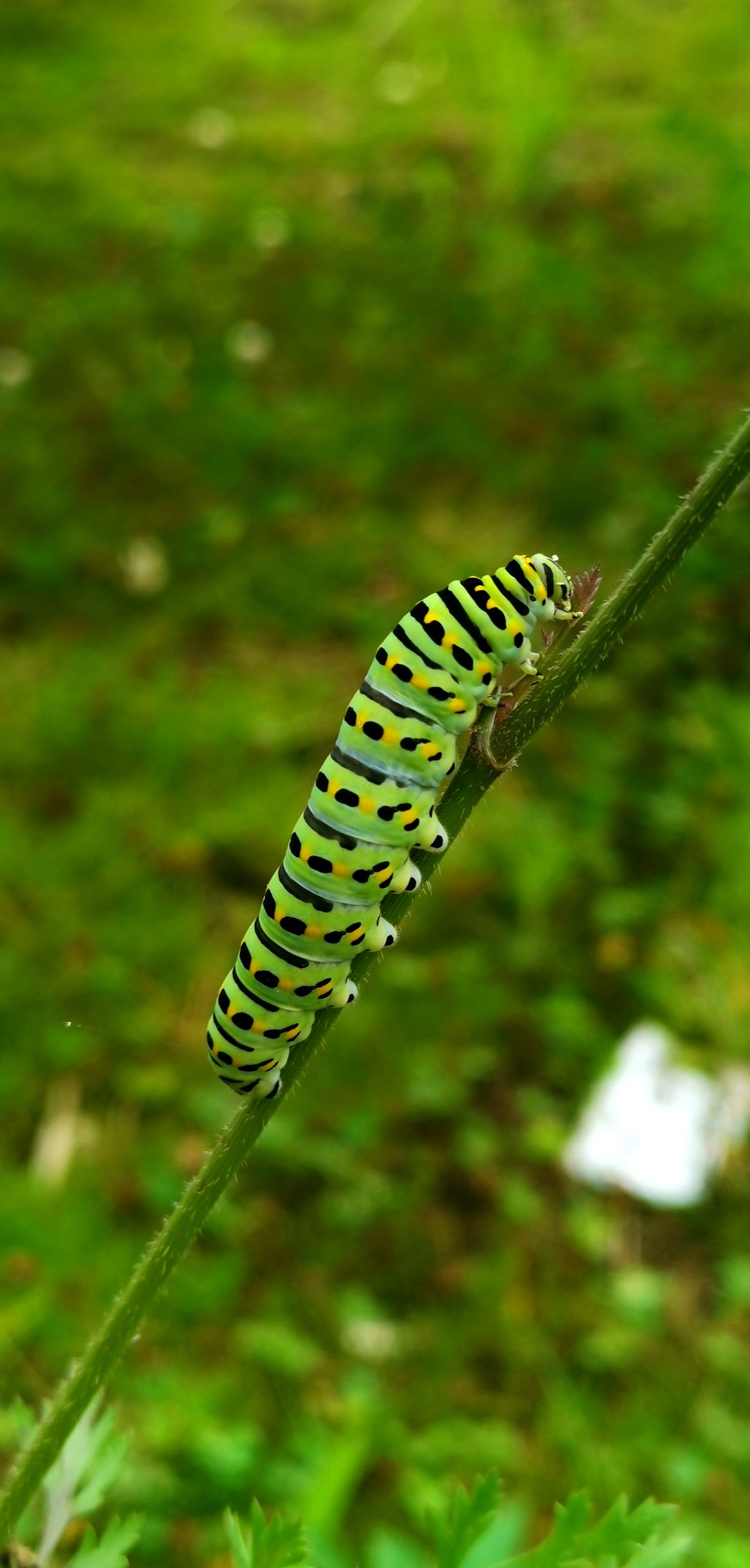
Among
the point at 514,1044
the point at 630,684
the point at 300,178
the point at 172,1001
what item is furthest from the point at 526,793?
the point at 300,178

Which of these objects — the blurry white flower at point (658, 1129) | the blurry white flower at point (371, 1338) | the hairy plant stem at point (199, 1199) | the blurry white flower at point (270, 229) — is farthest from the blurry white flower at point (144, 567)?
the hairy plant stem at point (199, 1199)

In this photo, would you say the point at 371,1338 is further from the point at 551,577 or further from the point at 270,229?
the point at 270,229

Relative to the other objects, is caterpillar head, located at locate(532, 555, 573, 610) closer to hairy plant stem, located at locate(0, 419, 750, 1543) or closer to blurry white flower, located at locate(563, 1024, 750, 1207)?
hairy plant stem, located at locate(0, 419, 750, 1543)

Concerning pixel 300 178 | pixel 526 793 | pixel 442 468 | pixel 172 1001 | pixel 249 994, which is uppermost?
pixel 300 178

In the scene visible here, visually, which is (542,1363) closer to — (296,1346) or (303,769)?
(296,1346)

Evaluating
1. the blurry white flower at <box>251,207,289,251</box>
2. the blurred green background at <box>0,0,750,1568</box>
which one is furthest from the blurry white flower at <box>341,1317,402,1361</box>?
the blurry white flower at <box>251,207,289,251</box>

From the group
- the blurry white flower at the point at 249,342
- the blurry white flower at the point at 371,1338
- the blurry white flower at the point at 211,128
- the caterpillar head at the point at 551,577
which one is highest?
the blurry white flower at the point at 211,128

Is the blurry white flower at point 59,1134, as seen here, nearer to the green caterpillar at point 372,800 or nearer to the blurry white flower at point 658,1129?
the blurry white flower at point 658,1129
